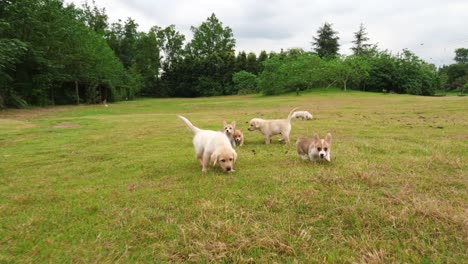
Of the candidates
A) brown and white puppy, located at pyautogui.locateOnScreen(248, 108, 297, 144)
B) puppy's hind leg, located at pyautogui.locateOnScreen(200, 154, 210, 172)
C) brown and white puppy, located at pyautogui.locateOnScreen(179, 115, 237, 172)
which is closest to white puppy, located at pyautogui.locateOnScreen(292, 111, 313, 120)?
brown and white puppy, located at pyautogui.locateOnScreen(248, 108, 297, 144)

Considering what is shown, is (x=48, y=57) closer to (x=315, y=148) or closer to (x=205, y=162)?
(x=205, y=162)

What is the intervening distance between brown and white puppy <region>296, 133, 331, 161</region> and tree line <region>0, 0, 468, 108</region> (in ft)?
77.6

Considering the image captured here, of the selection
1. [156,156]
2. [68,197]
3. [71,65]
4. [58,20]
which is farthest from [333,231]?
[71,65]

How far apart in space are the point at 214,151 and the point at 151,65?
6754 centimetres

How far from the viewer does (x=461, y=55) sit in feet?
322

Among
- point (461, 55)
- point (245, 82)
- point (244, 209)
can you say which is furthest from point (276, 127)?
point (461, 55)

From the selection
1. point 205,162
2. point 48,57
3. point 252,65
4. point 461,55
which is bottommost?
point 205,162

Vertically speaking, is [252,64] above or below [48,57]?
above

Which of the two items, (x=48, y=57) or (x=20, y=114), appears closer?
(x=20, y=114)

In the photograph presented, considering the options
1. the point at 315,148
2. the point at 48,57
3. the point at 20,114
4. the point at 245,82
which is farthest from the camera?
the point at 245,82

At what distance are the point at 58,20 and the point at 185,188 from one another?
34.9 metres

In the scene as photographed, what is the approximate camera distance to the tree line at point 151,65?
96.7ft

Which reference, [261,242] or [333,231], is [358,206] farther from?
[261,242]

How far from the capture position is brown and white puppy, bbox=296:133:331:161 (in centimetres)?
582
